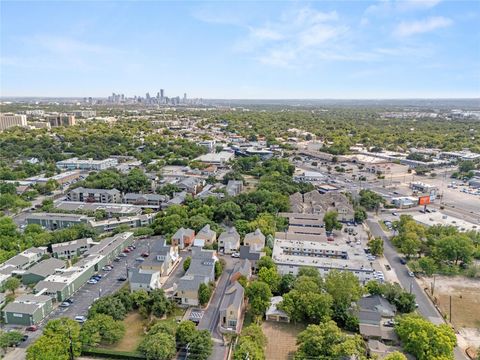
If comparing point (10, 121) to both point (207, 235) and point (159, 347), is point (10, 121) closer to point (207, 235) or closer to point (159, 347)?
point (207, 235)

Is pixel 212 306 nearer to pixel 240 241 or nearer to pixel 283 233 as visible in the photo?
pixel 240 241

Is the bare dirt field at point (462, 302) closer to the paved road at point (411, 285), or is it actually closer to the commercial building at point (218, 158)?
the paved road at point (411, 285)

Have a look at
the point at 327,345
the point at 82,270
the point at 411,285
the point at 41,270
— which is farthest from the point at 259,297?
the point at 41,270

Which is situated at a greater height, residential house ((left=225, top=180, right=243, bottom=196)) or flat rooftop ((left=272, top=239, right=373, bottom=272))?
residential house ((left=225, top=180, right=243, bottom=196))

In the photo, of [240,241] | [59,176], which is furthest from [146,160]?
[240,241]

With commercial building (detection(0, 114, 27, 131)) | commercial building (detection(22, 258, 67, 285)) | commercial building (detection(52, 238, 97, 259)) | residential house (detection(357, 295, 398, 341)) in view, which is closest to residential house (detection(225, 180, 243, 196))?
commercial building (detection(52, 238, 97, 259))

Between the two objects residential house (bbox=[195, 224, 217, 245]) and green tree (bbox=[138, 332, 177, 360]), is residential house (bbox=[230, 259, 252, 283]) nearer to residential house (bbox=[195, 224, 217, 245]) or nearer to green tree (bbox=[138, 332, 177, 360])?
residential house (bbox=[195, 224, 217, 245])

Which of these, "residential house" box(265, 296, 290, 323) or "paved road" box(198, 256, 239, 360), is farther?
"residential house" box(265, 296, 290, 323)

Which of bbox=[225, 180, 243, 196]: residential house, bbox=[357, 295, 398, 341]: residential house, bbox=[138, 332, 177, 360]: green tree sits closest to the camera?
bbox=[138, 332, 177, 360]: green tree
